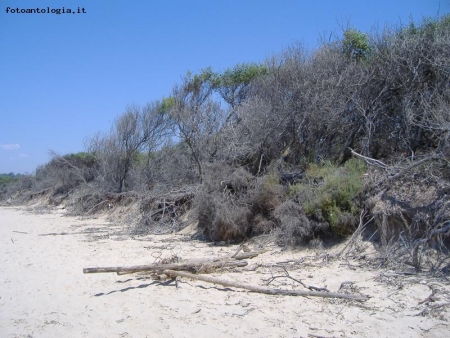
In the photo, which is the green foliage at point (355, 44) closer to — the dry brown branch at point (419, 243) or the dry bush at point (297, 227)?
the dry bush at point (297, 227)

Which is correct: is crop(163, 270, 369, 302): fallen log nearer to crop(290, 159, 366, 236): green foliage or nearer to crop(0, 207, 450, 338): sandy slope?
crop(0, 207, 450, 338): sandy slope

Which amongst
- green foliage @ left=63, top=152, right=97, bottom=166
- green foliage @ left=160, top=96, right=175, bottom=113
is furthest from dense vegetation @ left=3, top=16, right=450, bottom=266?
green foliage @ left=63, top=152, right=97, bottom=166

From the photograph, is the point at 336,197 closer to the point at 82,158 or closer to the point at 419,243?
the point at 419,243

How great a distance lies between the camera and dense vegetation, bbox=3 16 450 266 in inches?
338

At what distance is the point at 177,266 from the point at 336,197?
3.95 m

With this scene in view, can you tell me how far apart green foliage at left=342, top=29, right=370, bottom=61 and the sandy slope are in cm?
796

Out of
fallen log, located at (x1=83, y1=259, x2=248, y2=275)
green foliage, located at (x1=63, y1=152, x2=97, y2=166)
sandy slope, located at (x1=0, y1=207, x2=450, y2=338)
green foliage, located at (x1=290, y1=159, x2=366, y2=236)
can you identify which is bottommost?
sandy slope, located at (x1=0, y1=207, x2=450, y2=338)

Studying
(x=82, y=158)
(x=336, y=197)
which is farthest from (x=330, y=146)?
(x=82, y=158)

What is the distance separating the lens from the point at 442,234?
730cm

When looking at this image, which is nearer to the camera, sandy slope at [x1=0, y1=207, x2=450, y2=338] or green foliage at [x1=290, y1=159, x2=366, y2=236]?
sandy slope at [x1=0, y1=207, x2=450, y2=338]

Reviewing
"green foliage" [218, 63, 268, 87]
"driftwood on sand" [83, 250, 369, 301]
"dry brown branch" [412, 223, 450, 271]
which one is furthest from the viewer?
"green foliage" [218, 63, 268, 87]

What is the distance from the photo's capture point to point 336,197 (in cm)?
922

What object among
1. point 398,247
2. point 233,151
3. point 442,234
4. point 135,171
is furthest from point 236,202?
point 135,171

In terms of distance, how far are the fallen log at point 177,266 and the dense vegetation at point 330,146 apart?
2.08 m
